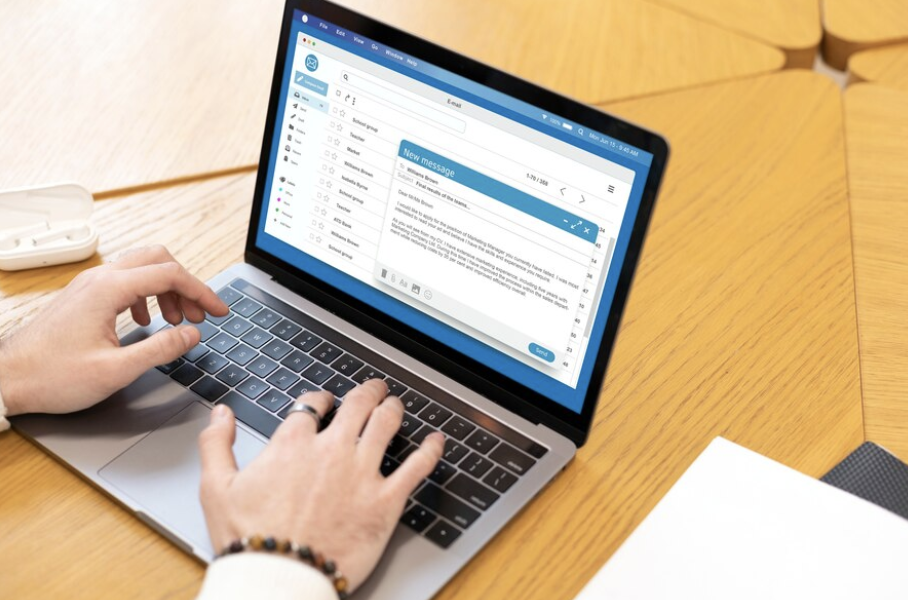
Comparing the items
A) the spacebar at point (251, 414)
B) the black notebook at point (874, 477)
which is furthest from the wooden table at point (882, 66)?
the spacebar at point (251, 414)

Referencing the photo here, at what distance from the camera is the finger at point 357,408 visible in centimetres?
77

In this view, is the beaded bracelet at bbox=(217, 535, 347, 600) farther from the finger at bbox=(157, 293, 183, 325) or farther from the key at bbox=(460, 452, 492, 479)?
the finger at bbox=(157, 293, 183, 325)

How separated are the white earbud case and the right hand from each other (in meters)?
0.35

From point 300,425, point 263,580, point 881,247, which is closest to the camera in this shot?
point 263,580

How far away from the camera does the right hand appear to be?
698 millimetres

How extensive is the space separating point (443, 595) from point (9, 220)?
0.65 m

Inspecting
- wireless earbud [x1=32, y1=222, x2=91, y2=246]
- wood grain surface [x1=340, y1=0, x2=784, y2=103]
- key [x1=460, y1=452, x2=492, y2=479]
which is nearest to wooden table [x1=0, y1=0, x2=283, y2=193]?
wireless earbud [x1=32, y1=222, x2=91, y2=246]

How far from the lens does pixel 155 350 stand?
843 millimetres

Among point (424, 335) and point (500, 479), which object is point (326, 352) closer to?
point (424, 335)

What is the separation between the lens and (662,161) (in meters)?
0.74

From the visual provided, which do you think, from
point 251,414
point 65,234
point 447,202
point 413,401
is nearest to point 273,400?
point 251,414

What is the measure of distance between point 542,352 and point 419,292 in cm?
14

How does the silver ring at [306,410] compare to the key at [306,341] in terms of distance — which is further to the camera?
the key at [306,341]

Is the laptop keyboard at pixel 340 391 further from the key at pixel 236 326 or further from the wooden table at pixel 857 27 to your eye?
the wooden table at pixel 857 27
